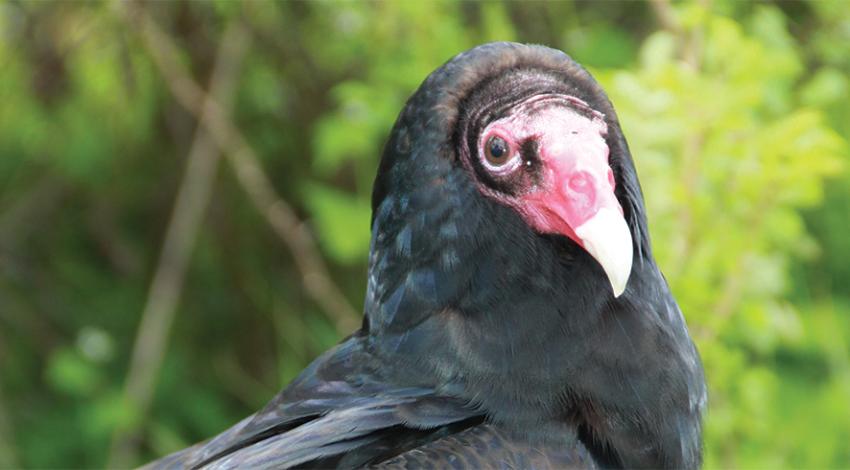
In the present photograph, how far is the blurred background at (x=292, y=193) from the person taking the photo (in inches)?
124

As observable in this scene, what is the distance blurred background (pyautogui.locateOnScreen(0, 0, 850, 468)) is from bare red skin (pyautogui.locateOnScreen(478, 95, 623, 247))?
92 centimetres

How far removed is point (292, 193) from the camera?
486 cm

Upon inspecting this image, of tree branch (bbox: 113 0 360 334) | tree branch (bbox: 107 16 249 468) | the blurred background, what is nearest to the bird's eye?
the blurred background

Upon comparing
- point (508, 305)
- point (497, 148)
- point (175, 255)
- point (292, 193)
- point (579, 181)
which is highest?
point (292, 193)

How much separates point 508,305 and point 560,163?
275 mm

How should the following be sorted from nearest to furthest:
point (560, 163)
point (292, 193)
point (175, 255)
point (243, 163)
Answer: point (560, 163) → point (243, 163) → point (175, 255) → point (292, 193)

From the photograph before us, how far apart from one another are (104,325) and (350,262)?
1.22m

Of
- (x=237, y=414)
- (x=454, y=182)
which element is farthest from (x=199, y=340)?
(x=454, y=182)

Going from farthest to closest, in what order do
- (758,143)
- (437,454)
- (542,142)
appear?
(758,143) → (542,142) → (437,454)

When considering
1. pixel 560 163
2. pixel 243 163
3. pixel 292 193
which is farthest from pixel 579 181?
pixel 292 193

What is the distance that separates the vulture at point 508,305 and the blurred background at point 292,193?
922 mm

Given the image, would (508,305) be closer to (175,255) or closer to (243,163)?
(243,163)

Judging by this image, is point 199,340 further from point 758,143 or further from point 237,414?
point 758,143

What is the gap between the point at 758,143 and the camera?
2965mm
